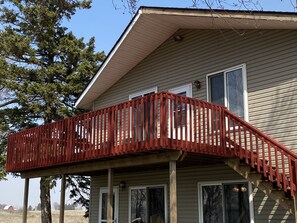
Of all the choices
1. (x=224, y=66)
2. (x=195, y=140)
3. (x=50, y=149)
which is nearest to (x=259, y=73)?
(x=224, y=66)

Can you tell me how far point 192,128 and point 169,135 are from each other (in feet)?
2.83

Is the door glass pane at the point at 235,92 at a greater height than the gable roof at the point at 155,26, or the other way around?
the gable roof at the point at 155,26

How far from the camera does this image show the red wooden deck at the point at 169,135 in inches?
335

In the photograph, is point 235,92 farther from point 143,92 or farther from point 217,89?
point 143,92

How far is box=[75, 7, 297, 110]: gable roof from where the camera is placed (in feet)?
31.6

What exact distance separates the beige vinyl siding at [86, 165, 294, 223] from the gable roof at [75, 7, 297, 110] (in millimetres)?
3660

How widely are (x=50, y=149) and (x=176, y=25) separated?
552 centimetres

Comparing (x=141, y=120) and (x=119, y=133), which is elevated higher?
(x=141, y=120)

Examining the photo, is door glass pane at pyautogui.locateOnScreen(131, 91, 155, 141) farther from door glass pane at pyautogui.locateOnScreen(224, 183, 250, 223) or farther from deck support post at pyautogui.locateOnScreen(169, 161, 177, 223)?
door glass pane at pyautogui.locateOnScreen(224, 183, 250, 223)

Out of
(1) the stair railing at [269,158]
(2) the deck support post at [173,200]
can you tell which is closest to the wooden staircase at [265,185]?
(1) the stair railing at [269,158]

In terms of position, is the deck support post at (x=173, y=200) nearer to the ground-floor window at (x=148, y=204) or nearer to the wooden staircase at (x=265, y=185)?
the wooden staircase at (x=265, y=185)

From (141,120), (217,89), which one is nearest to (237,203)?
(217,89)

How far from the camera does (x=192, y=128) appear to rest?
30.1ft

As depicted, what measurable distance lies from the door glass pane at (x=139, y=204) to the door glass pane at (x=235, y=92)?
4415 millimetres
